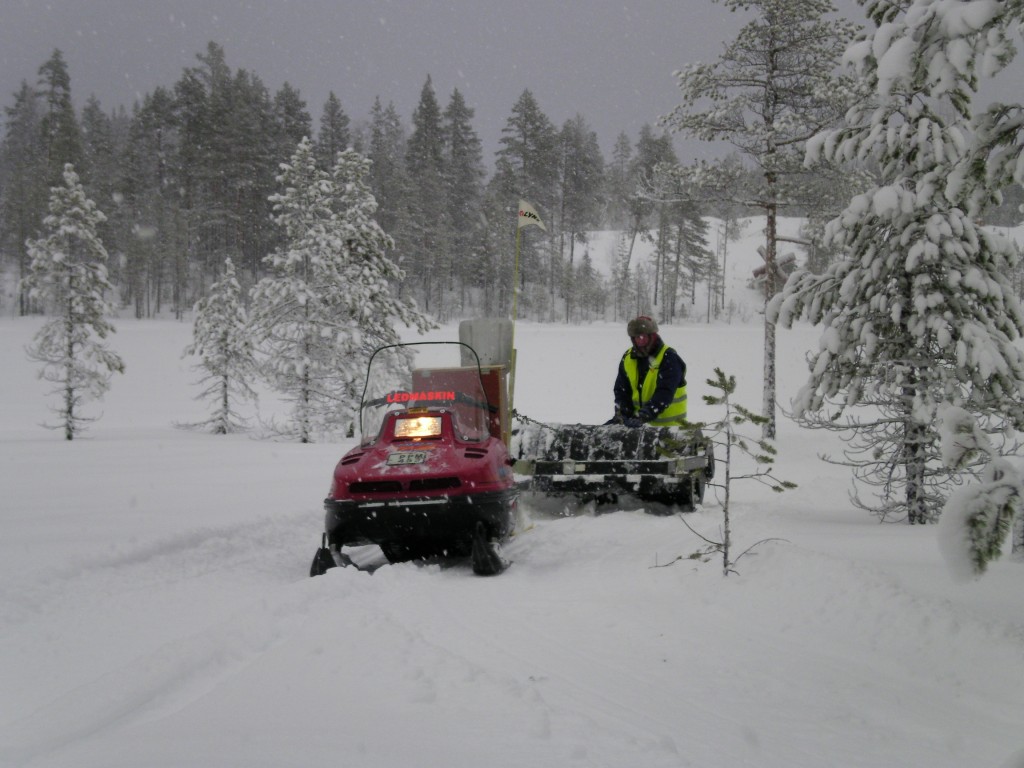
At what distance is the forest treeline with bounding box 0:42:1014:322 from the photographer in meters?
49.9

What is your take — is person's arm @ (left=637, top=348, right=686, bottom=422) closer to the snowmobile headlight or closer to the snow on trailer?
the snow on trailer

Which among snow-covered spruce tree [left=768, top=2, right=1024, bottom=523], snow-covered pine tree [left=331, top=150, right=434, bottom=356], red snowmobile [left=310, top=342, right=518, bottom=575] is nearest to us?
red snowmobile [left=310, top=342, right=518, bottom=575]

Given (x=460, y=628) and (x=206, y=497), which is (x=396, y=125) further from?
(x=460, y=628)

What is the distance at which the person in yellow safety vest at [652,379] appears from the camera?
9.16m

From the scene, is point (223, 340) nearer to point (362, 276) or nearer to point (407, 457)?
point (362, 276)

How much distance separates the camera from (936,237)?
6785 millimetres

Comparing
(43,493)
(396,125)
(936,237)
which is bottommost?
(43,493)

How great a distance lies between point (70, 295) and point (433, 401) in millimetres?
20264

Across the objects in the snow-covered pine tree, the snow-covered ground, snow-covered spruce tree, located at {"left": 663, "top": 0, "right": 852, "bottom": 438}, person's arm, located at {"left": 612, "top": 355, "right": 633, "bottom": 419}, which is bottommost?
the snow-covered ground

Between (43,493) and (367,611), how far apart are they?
7.72m

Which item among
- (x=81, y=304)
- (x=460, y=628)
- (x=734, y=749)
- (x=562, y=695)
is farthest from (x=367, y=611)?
(x=81, y=304)

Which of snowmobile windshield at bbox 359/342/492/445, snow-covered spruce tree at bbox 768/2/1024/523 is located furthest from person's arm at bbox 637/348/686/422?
snowmobile windshield at bbox 359/342/492/445

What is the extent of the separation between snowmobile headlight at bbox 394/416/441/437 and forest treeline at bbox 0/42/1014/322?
4077 centimetres

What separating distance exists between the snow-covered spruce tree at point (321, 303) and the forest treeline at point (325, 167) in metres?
25.1
